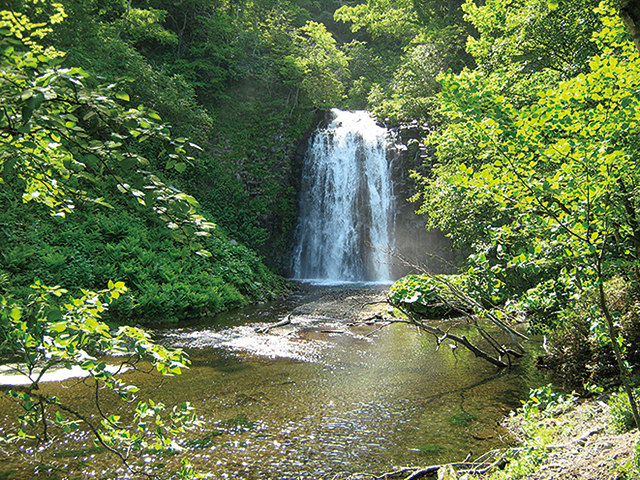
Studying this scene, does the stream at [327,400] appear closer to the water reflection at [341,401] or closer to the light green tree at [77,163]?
the water reflection at [341,401]

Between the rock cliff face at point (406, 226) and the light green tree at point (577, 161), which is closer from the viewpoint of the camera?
the light green tree at point (577, 161)

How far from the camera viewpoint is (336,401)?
5602 millimetres

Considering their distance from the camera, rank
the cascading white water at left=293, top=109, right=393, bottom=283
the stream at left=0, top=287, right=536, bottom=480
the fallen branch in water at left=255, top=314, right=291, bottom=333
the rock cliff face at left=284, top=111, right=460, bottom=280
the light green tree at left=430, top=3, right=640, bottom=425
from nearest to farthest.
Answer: the light green tree at left=430, top=3, right=640, bottom=425 < the stream at left=0, top=287, right=536, bottom=480 < the fallen branch in water at left=255, top=314, right=291, bottom=333 < the rock cliff face at left=284, top=111, right=460, bottom=280 < the cascading white water at left=293, top=109, right=393, bottom=283

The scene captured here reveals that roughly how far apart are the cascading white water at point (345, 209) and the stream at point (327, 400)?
12.0 meters

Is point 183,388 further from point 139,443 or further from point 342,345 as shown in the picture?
point 139,443

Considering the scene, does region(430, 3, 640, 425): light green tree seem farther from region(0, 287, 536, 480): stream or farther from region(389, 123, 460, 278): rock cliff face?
region(389, 123, 460, 278): rock cliff face

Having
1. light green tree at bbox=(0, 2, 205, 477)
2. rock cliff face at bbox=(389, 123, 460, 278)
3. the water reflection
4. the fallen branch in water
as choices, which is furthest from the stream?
rock cliff face at bbox=(389, 123, 460, 278)

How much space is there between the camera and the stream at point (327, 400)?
414cm

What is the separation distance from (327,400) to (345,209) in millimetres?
16779

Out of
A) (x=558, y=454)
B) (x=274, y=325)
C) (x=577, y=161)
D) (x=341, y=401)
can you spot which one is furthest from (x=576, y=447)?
(x=274, y=325)

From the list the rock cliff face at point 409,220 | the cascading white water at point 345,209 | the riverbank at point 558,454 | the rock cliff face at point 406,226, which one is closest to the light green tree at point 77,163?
the riverbank at point 558,454

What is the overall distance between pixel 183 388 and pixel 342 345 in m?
3.62

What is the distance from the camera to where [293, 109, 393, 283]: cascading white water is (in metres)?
21.5

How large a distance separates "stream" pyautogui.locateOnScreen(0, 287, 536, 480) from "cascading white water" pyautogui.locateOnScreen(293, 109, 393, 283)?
39.5 ft
